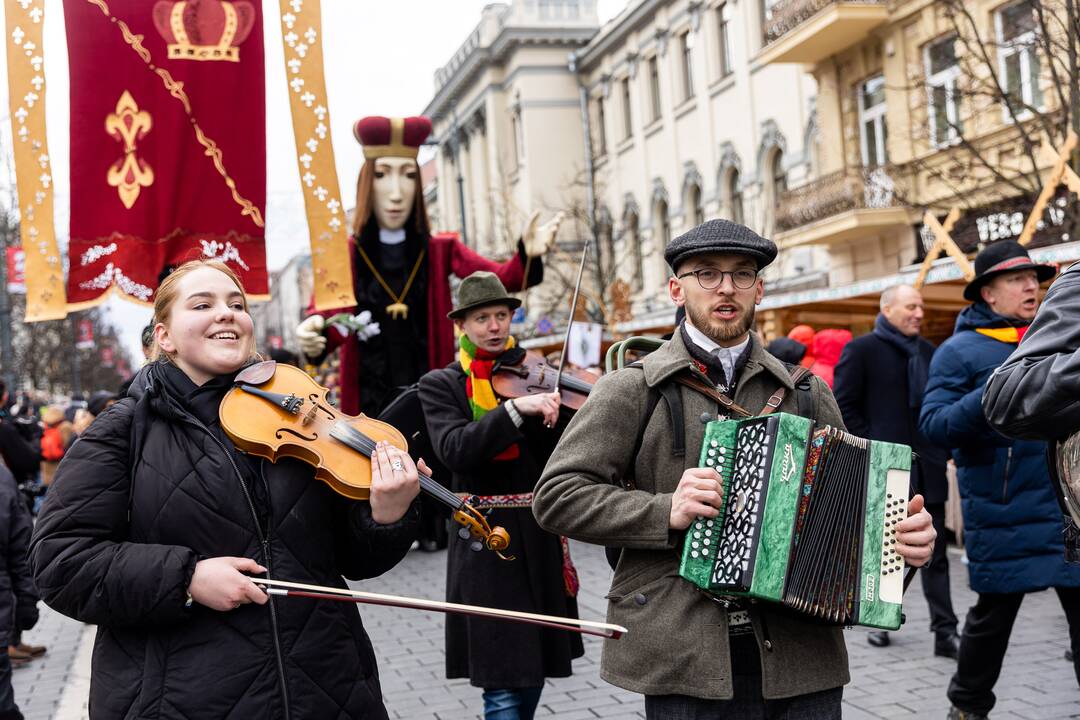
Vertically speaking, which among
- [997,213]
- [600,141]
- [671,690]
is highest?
[600,141]

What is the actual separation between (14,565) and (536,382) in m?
2.55

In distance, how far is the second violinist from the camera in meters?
4.68

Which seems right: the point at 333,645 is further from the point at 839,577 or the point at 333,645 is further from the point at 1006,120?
the point at 1006,120

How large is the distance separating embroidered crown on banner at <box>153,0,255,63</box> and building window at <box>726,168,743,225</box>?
2391 cm

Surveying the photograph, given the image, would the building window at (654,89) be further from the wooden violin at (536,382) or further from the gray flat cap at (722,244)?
the gray flat cap at (722,244)

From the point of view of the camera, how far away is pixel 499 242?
41.6 meters

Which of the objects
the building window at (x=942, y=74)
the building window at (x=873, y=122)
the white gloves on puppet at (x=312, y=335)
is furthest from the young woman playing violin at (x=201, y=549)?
the building window at (x=873, y=122)

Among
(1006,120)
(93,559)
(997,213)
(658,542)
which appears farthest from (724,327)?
(1006,120)

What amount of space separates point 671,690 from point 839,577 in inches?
19.9

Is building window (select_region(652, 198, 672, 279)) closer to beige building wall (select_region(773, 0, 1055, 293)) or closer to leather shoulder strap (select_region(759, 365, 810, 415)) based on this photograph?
beige building wall (select_region(773, 0, 1055, 293))

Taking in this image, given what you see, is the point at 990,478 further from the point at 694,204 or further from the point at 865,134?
the point at 694,204

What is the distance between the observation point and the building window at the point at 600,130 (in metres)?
39.8

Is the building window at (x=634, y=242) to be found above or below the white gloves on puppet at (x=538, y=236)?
above

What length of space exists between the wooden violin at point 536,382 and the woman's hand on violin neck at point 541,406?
0.19m
